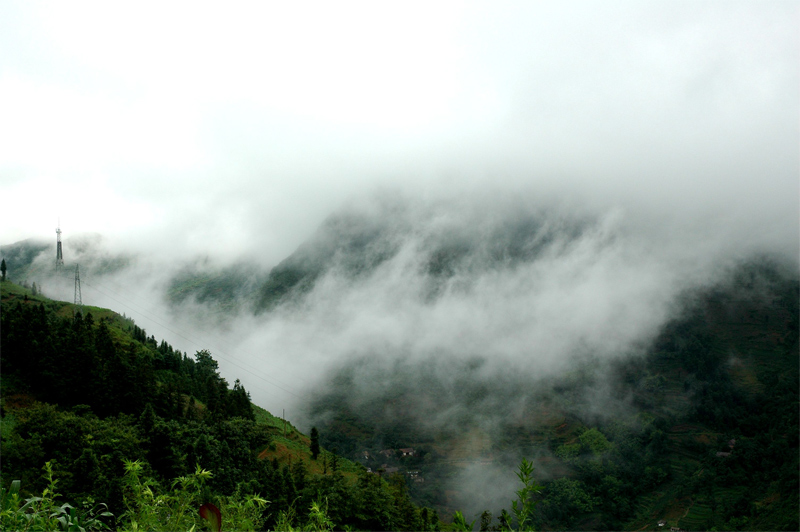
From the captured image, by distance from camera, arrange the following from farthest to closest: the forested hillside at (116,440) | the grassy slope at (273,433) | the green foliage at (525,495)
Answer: the grassy slope at (273,433) < the forested hillside at (116,440) < the green foliage at (525,495)

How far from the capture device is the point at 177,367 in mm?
92375

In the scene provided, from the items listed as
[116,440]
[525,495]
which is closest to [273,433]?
[116,440]

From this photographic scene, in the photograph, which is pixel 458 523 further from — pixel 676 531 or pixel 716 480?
pixel 716 480

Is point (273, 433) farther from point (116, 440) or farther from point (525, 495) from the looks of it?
point (525, 495)

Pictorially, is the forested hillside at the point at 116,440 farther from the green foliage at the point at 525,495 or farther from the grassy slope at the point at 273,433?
the green foliage at the point at 525,495

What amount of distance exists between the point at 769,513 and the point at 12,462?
21403cm

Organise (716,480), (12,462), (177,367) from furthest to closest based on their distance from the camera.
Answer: (716,480) → (177,367) → (12,462)

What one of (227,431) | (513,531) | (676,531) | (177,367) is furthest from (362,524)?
(676,531)

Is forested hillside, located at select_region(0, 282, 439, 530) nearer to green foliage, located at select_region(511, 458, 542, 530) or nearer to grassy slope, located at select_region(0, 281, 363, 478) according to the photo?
grassy slope, located at select_region(0, 281, 363, 478)

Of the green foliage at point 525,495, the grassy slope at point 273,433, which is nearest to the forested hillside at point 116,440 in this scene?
the grassy slope at point 273,433

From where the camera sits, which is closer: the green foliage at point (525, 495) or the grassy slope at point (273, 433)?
the green foliage at point (525, 495)

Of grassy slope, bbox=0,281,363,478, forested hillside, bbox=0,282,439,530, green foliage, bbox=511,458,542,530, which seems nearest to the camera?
green foliage, bbox=511,458,542,530

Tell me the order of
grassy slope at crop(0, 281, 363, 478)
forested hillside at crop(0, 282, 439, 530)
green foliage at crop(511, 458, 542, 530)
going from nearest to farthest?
green foliage at crop(511, 458, 542, 530) → forested hillside at crop(0, 282, 439, 530) → grassy slope at crop(0, 281, 363, 478)

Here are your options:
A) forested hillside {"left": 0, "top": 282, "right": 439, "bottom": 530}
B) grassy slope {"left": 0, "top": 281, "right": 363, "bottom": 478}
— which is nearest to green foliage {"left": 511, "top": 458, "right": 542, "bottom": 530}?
forested hillside {"left": 0, "top": 282, "right": 439, "bottom": 530}
